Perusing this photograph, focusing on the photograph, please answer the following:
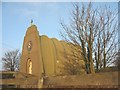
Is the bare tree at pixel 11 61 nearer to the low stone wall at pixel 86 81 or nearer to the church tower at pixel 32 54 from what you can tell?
the church tower at pixel 32 54

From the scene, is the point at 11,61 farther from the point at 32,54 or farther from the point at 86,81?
the point at 86,81

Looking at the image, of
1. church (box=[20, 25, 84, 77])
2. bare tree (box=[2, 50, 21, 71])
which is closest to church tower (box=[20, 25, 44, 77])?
church (box=[20, 25, 84, 77])

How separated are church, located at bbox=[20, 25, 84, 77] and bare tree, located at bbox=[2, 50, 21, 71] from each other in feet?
48.3

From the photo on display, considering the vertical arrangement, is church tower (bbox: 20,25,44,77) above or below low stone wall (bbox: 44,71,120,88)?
above

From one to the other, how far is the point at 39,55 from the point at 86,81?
25.5 metres

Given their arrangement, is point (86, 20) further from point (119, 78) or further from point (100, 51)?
point (119, 78)

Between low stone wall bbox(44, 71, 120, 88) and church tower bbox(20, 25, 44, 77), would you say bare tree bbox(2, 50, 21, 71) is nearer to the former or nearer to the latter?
A: church tower bbox(20, 25, 44, 77)

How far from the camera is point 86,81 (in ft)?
48.5

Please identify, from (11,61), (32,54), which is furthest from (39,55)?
(11,61)

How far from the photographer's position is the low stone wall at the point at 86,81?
13.2 m

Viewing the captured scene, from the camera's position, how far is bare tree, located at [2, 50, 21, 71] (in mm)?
56612

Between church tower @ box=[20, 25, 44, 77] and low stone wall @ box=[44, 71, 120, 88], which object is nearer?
low stone wall @ box=[44, 71, 120, 88]

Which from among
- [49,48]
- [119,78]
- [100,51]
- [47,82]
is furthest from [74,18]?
[49,48]

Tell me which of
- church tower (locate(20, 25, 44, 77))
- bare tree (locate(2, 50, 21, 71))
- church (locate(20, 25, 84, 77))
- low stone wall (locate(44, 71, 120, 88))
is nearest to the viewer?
low stone wall (locate(44, 71, 120, 88))
